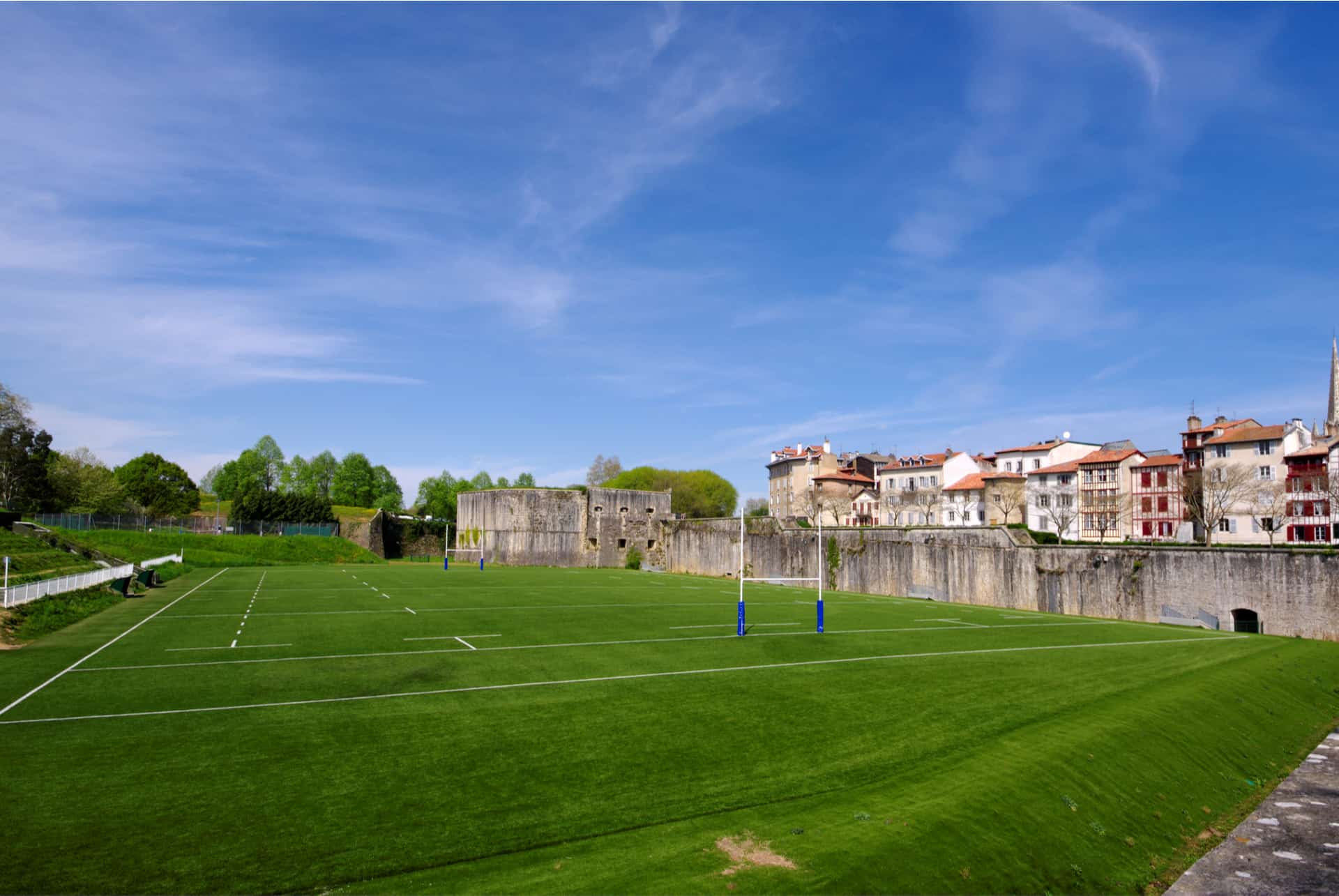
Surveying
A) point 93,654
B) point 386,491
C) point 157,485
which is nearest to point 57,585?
point 93,654

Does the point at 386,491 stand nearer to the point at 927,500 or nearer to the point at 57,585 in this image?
the point at 927,500

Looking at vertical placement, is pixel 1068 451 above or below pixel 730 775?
above

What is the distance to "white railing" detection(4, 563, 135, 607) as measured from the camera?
22.7 metres

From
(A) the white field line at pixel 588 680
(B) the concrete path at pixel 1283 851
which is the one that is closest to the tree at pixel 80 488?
(A) the white field line at pixel 588 680

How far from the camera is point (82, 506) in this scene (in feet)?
256

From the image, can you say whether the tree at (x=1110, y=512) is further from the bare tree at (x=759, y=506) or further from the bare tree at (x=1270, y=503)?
the bare tree at (x=759, y=506)

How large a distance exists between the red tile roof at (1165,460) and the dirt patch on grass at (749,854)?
7186cm


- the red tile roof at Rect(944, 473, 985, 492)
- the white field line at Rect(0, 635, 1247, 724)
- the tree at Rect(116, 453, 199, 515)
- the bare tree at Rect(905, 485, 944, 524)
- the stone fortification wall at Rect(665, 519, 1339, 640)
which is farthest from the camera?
the tree at Rect(116, 453, 199, 515)

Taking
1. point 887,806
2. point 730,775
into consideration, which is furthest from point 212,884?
point 887,806

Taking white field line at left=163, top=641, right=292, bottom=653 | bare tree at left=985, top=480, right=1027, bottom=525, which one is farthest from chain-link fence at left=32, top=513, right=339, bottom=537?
bare tree at left=985, top=480, right=1027, bottom=525

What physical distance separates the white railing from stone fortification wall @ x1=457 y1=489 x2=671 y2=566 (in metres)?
34.3

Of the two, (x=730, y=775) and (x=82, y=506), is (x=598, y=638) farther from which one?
(x=82, y=506)

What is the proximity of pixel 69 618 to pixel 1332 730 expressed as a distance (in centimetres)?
3390

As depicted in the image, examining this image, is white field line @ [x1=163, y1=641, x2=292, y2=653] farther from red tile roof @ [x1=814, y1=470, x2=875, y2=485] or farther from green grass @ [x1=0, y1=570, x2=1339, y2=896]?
red tile roof @ [x1=814, y1=470, x2=875, y2=485]
